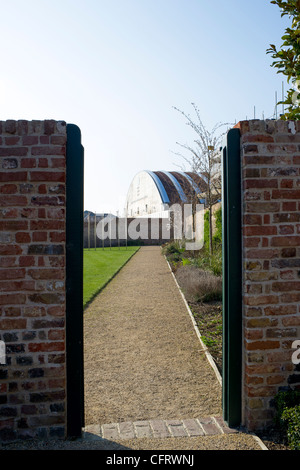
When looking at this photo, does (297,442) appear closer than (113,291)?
Yes

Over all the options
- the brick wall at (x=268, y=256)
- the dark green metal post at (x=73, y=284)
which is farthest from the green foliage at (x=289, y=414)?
the dark green metal post at (x=73, y=284)

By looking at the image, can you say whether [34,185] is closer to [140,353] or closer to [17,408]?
[17,408]

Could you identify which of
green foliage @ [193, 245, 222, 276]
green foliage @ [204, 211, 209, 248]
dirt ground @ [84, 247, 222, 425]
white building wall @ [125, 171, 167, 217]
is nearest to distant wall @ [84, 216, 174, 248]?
white building wall @ [125, 171, 167, 217]

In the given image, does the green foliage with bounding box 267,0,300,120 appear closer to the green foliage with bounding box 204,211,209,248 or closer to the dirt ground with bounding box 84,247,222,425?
the dirt ground with bounding box 84,247,222,425

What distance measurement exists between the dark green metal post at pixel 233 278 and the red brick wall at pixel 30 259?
1.28 m

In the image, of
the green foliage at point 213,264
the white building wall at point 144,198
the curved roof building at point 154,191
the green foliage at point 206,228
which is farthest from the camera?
the white building wall at point 144,198

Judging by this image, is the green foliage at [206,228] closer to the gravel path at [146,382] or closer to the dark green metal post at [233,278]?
the gravel path at [146,382]

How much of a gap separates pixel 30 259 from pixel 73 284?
1.21 ft

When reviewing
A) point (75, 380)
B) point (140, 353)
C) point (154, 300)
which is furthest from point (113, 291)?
point (75, 380)

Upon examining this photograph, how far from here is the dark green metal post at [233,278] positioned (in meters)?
3.02

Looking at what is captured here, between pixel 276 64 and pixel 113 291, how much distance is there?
7305mm

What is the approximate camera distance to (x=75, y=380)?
2910 millimetres

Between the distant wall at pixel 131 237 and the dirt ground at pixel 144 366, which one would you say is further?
the distant wall at pixel 131 237

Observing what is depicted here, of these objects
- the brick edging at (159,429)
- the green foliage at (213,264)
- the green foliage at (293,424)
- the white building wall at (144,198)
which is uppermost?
the white building wall at (144,198)
